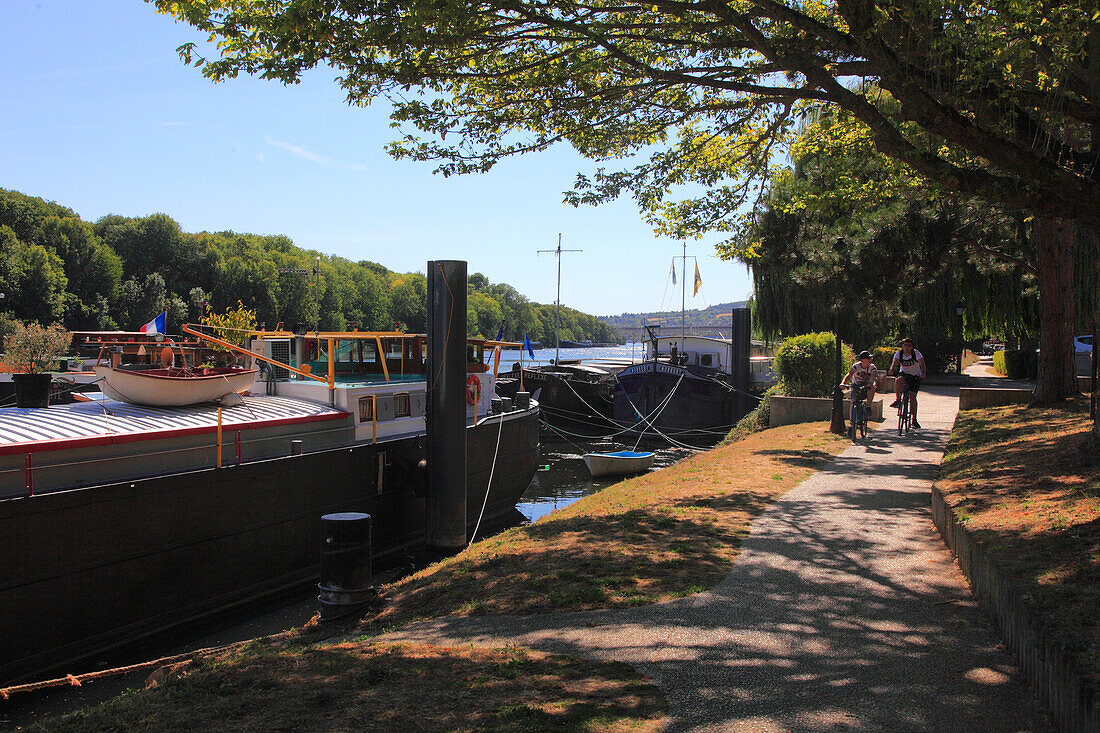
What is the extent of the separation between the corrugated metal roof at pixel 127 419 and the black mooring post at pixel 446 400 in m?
3.13

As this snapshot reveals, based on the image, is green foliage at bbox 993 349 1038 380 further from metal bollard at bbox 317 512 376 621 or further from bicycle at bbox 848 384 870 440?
metal bollard at bbox 317 512 376 621

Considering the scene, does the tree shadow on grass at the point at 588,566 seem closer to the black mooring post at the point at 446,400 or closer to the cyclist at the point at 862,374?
the black mooring post at the point at 446,400

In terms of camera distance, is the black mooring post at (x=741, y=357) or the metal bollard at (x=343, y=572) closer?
the metal bollard at (x=343, y=572)

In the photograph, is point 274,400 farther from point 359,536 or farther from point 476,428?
point 359,536

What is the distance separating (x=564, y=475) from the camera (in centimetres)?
2634

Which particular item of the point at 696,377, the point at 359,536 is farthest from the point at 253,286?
the point at 359,536

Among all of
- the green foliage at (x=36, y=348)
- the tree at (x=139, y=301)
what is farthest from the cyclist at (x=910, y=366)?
the tree at (x=139, y=301)

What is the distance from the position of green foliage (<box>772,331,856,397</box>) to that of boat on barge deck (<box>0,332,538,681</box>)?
10.9 metres

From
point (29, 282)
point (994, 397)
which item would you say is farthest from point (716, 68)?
point (29, 282)

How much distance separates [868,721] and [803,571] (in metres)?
3.01

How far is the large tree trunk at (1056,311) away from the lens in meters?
14.5

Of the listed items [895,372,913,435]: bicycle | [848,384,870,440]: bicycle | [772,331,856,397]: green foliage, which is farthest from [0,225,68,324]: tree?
[895,372,913,435]: bicycle

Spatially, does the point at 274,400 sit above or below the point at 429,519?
above

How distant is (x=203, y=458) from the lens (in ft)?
38.7
